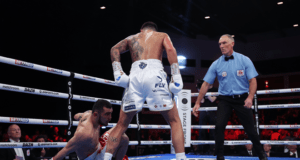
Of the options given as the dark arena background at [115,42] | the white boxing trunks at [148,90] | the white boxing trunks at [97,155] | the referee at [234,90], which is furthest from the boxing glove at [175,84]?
the dark arena background at [115,42]

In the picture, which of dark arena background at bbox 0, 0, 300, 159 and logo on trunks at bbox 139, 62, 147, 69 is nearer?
logo on trunks at bbox 139, 62, 147, 69

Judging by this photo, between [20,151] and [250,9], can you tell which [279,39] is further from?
[20,151]

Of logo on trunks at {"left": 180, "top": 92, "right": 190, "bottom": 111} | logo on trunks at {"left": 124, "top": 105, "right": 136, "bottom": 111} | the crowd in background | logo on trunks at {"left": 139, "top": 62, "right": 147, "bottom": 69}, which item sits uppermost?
logo on trunks at {"left": 139, "top": 62, "right": 147, "bottom": 69}

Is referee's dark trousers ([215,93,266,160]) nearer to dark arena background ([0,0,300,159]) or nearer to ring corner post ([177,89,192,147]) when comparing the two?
ring corner post ([177,89,192,147])

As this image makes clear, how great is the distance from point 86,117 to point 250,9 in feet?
33.9

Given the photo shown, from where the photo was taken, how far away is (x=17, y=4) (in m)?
6.68

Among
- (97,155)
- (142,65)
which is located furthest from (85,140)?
(142,65)

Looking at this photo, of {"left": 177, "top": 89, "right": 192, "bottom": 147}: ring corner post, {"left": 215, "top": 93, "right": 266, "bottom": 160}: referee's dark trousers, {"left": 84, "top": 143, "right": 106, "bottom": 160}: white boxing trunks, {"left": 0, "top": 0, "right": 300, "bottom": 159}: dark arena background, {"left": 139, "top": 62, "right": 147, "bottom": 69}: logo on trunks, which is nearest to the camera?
{"left": 139, "top": 62, "right": 147, "bottom": 69}: logo on trunks

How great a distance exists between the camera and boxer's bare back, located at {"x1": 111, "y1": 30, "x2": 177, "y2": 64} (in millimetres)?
2416

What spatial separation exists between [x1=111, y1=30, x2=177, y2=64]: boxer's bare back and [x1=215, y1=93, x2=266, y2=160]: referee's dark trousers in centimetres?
132

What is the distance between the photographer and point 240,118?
3.26m

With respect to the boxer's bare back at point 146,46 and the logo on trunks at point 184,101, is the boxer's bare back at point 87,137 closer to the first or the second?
the boxer's bare back at point 146,46

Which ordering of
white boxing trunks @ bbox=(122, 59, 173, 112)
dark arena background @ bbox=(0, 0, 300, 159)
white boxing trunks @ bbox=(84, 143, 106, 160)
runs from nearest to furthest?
white boxing trunks @ bbox=(122, 59, 173, 112) → white boxing trunks @ bbox=(84, 143, 106, 160) → dark arena background @ bbox=(0, 0, 300, 159)

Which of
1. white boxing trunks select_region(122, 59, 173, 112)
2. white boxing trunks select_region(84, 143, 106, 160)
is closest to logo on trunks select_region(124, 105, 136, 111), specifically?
white boxing trunks select_region(122, 59, 173, 112)
